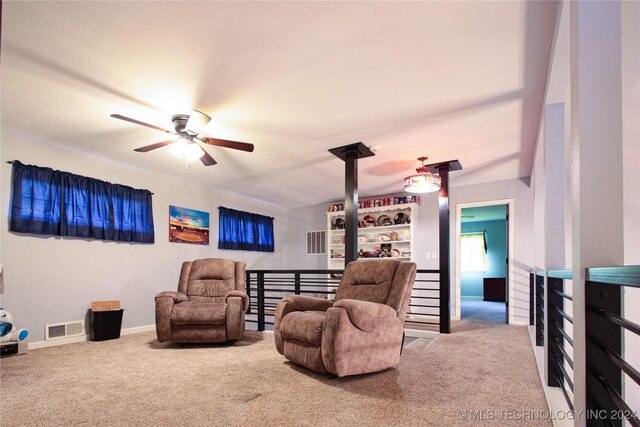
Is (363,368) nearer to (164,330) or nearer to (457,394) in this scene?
(457,394)

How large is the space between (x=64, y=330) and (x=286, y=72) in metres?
4.10

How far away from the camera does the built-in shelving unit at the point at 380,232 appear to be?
6.86m

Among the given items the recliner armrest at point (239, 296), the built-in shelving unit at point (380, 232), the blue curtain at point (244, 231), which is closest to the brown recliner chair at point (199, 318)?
the recliner armrest at point (239, 296)

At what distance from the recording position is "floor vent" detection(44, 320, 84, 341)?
4.21 meters

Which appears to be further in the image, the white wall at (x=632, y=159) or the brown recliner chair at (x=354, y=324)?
the brown recliner chair at (x=354, y=324)

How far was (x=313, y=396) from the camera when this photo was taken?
2.42m

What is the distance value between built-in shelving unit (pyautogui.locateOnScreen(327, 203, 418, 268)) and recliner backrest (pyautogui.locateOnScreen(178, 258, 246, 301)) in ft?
10.7

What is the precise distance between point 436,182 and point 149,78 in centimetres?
349

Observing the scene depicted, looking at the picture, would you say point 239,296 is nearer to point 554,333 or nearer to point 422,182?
point 422,182

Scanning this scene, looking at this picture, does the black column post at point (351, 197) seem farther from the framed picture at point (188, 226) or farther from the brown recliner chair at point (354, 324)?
the framed picture at point (188, 226)

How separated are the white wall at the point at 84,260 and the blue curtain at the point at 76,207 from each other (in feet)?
0.34

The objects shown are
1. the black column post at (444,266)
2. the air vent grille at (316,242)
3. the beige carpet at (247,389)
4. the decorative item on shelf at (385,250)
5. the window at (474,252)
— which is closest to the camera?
Result: the beige carpet at (247,389)

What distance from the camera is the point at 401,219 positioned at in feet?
22.9

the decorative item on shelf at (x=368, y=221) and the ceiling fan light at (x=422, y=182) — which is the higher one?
the ceiling fan light at (x=422, y=182)
